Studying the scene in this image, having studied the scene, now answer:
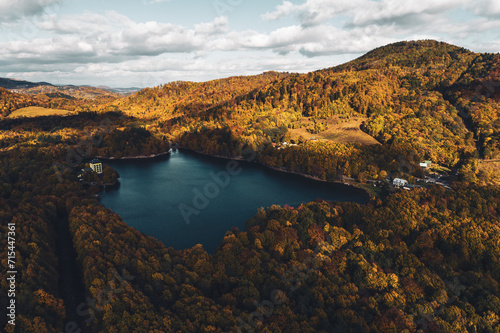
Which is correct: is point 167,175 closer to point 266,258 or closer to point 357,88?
point 266,258

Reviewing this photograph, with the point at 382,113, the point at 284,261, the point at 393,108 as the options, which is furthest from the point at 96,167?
the point at 393,108

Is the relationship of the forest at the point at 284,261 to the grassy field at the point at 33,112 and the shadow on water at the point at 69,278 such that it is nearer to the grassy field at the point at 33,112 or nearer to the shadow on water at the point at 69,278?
the shadow on water at the point at 69,278

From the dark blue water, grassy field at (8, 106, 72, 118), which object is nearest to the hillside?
the dark blue water

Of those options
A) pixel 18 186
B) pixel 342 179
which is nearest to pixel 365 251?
pixel 342 179

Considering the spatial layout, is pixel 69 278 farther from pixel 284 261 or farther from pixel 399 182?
pixel 399 182

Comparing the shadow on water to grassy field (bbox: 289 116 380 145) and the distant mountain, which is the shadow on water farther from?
grassy field (bbox: 289 116 380 145)
